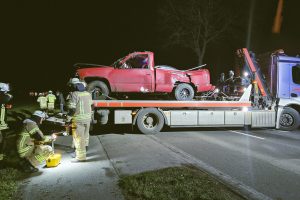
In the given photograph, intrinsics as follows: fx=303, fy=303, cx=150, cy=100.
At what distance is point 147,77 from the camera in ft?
34.0

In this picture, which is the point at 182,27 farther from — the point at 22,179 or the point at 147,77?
the point at 22,179

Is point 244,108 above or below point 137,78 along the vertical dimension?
below

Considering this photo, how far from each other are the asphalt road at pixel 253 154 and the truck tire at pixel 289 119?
31 centimetres

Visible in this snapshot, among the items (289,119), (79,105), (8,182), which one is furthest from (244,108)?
(8,182)

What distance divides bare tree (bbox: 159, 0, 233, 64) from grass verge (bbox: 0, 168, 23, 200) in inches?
901

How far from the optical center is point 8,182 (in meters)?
5.21

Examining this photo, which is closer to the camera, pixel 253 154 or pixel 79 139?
pixel 79 139

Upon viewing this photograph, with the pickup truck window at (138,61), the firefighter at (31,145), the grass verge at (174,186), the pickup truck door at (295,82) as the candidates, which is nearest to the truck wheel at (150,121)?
the pickup truck window at (138,61)

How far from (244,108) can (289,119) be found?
196 centimetres

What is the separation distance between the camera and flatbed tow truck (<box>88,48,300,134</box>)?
1026 centimetres

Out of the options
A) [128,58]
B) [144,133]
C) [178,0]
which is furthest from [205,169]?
[178,0]

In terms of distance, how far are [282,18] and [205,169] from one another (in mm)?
23063

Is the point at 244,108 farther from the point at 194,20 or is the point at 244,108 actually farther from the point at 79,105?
the point at 194,20

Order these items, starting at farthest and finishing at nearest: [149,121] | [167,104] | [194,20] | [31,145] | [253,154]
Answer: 1. [194,20]
2. [149,121]
3. [167,104]
4. [253,154]
5. [31,145]
